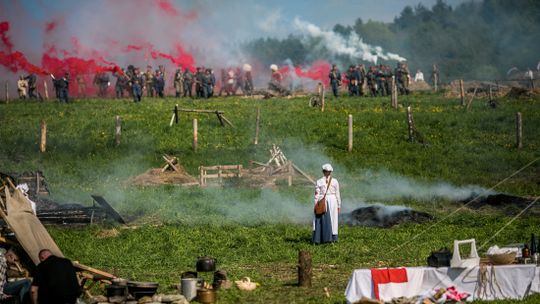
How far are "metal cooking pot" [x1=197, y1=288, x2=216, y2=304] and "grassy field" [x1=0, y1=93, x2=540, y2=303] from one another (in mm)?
503

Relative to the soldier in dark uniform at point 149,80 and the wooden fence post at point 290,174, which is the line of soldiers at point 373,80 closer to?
the soldier in dark uniform at point 149,80

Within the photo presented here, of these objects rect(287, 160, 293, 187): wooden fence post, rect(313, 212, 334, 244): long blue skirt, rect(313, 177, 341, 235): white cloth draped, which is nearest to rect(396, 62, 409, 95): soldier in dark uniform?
rect(287, 160, 293, 187): wooden fence post

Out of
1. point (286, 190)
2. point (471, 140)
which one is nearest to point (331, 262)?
point (286, 190)

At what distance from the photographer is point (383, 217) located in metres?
23.5

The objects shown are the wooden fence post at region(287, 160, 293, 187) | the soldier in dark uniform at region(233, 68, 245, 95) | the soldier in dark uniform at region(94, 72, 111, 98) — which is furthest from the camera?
the soldier in dark uniform at region(233, 68, 245, 95)

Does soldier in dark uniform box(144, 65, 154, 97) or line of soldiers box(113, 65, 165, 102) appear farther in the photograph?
soldier in dark uniform box(144, 65, 154, 97)

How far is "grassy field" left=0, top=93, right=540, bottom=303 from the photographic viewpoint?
761 inches

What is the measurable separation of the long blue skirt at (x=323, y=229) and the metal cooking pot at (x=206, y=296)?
5785 millimetres

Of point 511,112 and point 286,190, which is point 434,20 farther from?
point 286,190

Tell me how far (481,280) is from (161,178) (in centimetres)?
1705

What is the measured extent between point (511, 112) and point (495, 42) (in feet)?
137

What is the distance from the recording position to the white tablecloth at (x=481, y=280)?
48.4 feet

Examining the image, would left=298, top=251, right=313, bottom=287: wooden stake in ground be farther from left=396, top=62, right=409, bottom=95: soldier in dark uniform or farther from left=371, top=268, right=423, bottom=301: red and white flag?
left=396, top=62, right=409, bottom=95: soldier in dark uniform

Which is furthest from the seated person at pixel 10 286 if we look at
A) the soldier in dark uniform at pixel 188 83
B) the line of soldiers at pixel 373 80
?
the line of soldiers at pixel 373 80
